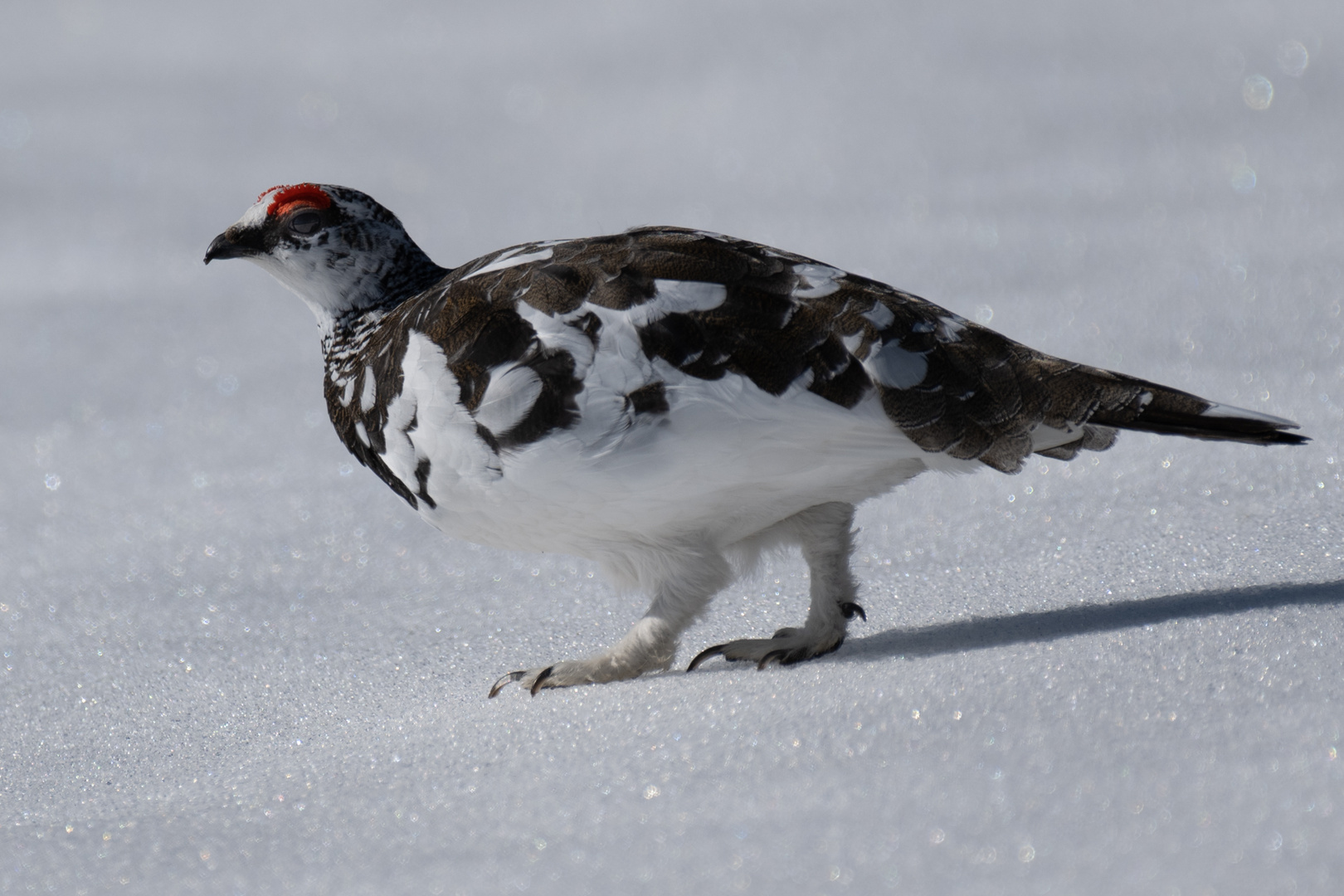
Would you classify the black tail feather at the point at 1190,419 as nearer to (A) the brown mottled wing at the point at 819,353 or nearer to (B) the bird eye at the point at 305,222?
(A) the brown mottled wing at the point at 819,353

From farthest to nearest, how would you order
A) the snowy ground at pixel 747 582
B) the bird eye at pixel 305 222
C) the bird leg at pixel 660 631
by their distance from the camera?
1. the bird eye at pixel 305 222
2. the bird leg at pixel 660 631
3. the snowy ground at pixel 747 582

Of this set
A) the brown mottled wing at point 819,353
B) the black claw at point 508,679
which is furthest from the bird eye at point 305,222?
the black claw at point 508,679

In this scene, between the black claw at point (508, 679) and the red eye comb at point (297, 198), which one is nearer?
the black claw at point (508, 679)

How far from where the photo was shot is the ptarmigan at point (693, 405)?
2.22m

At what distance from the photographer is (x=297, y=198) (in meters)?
2.74

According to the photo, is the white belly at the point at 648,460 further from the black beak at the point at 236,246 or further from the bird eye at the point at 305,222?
the black beak at the point at 236,246

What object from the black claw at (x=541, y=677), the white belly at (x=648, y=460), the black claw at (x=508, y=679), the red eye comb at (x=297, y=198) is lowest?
the black claw at (x=508, y=679)

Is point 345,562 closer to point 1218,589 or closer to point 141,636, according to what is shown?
point 141,636

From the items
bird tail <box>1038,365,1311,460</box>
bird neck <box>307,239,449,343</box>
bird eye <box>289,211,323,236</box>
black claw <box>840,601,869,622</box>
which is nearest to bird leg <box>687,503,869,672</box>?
black claw <box>840,601,869,622</box>

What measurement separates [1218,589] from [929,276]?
269 cm

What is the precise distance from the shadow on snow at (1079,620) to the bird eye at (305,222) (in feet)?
4.23

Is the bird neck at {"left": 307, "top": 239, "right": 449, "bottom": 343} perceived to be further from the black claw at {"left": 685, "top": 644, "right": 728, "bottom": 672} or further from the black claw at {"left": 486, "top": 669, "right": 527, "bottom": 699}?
the black claw at {"left": 685, "top": 644, "right": 728, "bottom": 672}

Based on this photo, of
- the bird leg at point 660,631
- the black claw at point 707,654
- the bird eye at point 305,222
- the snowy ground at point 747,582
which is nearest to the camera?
the snowy ground at point 747,582

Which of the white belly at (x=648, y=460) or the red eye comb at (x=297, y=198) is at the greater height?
the red eye comb at (x=297, y=198)
